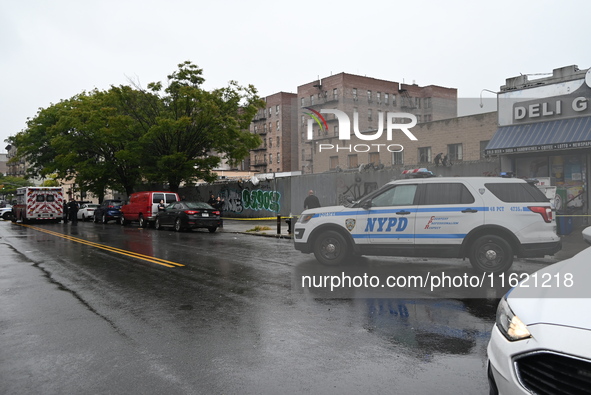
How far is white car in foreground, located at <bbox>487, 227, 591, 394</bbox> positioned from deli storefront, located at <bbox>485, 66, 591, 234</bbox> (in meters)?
14.5

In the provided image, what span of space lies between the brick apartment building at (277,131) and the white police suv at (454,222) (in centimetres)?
7420

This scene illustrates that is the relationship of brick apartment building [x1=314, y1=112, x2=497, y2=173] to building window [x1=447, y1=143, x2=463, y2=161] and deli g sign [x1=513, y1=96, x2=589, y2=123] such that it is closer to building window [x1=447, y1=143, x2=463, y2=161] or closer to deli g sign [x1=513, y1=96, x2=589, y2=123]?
building window [x1=447, y1=143, x2=463, y2=161]

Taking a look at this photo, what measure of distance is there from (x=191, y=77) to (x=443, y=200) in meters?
25.3

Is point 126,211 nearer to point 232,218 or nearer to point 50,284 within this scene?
point 232,218

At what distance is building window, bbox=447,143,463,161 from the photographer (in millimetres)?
34438

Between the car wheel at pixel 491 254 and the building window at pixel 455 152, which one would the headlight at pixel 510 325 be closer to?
the car wheel at pixel 491 254

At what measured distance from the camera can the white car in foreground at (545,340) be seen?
2.52m

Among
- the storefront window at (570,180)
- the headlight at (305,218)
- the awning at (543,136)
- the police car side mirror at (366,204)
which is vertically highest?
the awning at (543,136)

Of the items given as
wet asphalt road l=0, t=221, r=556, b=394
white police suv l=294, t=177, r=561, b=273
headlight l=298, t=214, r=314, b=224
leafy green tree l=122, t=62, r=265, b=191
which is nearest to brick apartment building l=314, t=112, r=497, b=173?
leafy green tree l=122, t=62, r=265, b=191

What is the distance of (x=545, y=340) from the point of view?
8.84 ft

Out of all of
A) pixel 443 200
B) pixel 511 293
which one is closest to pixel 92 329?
pixel 511 293

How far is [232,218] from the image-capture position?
33.4 metres

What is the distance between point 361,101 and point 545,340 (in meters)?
72.5

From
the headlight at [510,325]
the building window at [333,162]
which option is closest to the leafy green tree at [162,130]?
the building window at [333,162]
